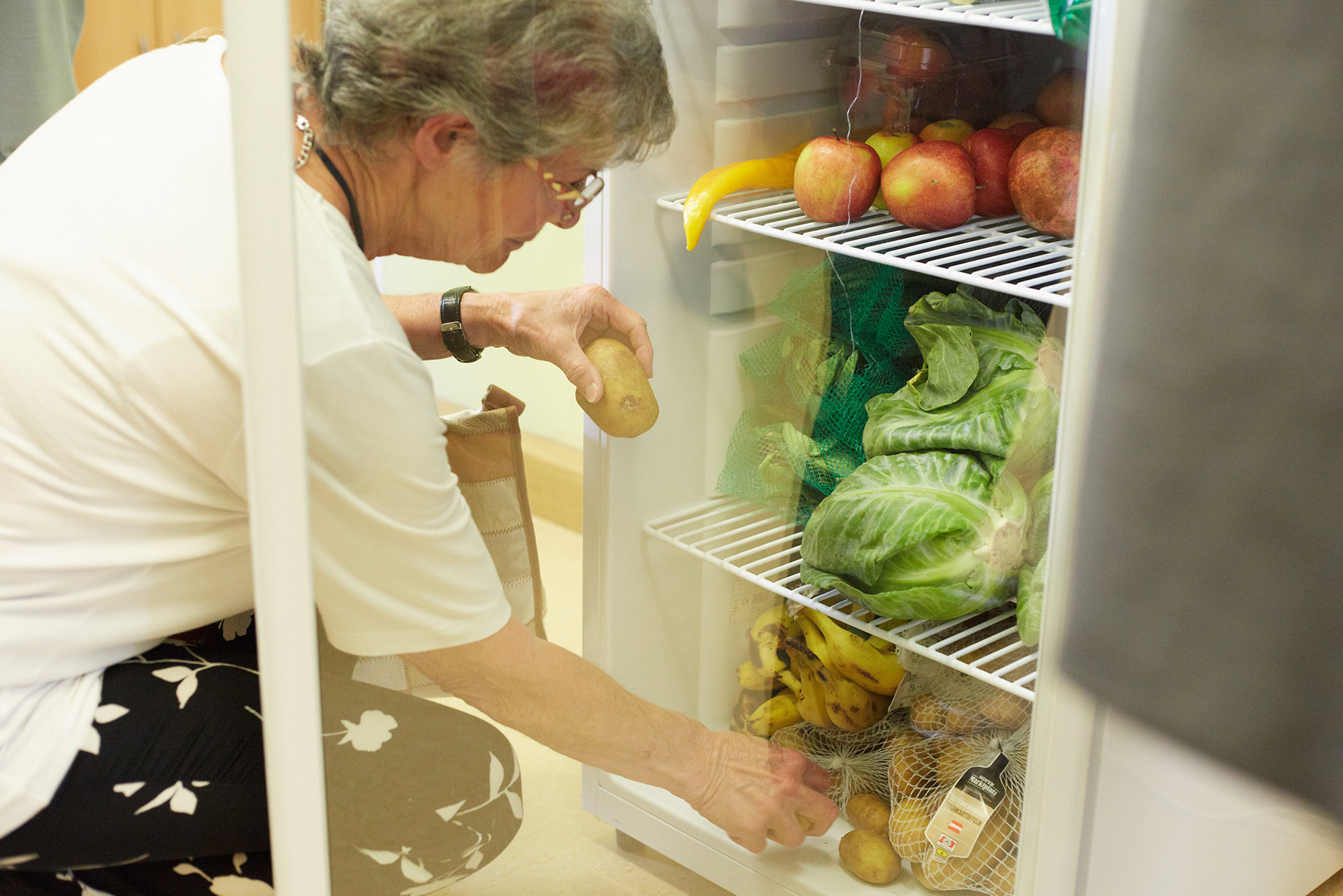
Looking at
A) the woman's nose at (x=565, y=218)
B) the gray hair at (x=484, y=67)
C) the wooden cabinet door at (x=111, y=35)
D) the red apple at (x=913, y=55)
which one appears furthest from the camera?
the wooden cabinet door at (x=111, y=35)

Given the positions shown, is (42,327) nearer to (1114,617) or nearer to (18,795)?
(18,795)

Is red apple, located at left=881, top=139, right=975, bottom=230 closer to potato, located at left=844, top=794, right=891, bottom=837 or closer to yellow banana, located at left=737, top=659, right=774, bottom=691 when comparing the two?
yellow banana, located at left=737, top=659, right=774, bottom=691

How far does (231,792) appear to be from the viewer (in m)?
1.21

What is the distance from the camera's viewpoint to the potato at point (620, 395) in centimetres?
106

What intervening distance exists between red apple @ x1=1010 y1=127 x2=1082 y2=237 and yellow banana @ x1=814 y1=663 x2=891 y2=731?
53cm

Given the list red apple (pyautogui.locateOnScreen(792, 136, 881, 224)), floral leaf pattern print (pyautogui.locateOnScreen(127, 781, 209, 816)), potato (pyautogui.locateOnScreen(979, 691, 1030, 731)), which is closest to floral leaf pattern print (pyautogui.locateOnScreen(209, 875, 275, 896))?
floral leaf pattern print (pyautogui.locateOnScreen(127, 781, 209, 816))

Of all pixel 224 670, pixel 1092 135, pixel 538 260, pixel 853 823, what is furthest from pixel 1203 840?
pixel 224 670

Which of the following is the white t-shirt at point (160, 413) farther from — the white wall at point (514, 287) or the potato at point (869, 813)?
the potato at point (869, 813)

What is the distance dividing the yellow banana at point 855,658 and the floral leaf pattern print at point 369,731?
457 millimetres

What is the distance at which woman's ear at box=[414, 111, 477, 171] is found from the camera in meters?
0.91

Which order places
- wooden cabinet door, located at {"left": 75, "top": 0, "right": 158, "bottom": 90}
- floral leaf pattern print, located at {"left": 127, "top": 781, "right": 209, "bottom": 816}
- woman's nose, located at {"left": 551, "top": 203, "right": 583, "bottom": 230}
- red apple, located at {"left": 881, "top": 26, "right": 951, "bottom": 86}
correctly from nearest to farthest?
1. woman's nose, located at {"left": 551, "top": 203, "right": 583, "bottom": 230}
2. red apple, located at {"left": 881, "top": 26, "right": 951, "bottom": 86}
3. floral leaf pattern print, located at {"left": 127, "top": 781, "right": 209, "bottom": 816}
4. wooden cabinet door, located at {"left": 75, "top": 0, "right": 158, "bottom": 90}

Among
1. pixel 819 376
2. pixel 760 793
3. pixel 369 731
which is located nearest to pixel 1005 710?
pixel 760 793

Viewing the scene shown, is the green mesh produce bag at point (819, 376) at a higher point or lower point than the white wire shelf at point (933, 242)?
lower

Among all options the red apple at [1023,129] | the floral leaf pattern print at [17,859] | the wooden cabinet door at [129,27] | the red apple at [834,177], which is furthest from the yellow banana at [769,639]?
the wooden cabinet door at [129,27]
